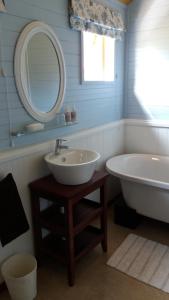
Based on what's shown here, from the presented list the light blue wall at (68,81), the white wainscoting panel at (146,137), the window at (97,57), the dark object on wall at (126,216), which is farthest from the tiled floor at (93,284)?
the window at (97,57)

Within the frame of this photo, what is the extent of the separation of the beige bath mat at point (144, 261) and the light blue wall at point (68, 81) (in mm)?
1219

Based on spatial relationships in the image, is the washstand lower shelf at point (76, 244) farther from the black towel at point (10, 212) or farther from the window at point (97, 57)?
the window at point (97, 57)

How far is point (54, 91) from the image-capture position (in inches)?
85.0

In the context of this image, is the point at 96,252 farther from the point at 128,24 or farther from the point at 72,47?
the point at 128,24

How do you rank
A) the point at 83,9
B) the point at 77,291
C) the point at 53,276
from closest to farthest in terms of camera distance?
the point at 77,291, the point at 53,276, the point at 83,9

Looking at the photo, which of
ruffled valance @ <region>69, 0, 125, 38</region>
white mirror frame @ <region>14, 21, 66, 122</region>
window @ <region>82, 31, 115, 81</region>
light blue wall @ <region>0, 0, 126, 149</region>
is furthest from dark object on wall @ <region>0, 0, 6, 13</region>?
window @ <region>82, 31, 115, 81</region>

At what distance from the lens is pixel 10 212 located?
176cm

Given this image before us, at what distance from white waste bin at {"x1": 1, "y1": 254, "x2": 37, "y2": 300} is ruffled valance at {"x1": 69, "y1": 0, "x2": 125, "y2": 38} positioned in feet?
6.43

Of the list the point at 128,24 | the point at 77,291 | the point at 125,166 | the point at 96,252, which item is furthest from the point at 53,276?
the point at 128,24

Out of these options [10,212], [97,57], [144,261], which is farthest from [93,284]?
[97,57]

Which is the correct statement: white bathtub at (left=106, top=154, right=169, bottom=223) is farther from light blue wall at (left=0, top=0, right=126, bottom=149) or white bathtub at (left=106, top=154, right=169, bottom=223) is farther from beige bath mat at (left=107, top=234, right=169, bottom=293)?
light blue wall at (left=0, top=0, right=126, bottom=149)

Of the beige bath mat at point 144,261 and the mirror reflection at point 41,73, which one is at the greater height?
the mirror reflection at point 41,73

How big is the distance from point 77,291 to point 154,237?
1.00 metres

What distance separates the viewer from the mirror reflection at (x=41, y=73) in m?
1.91
